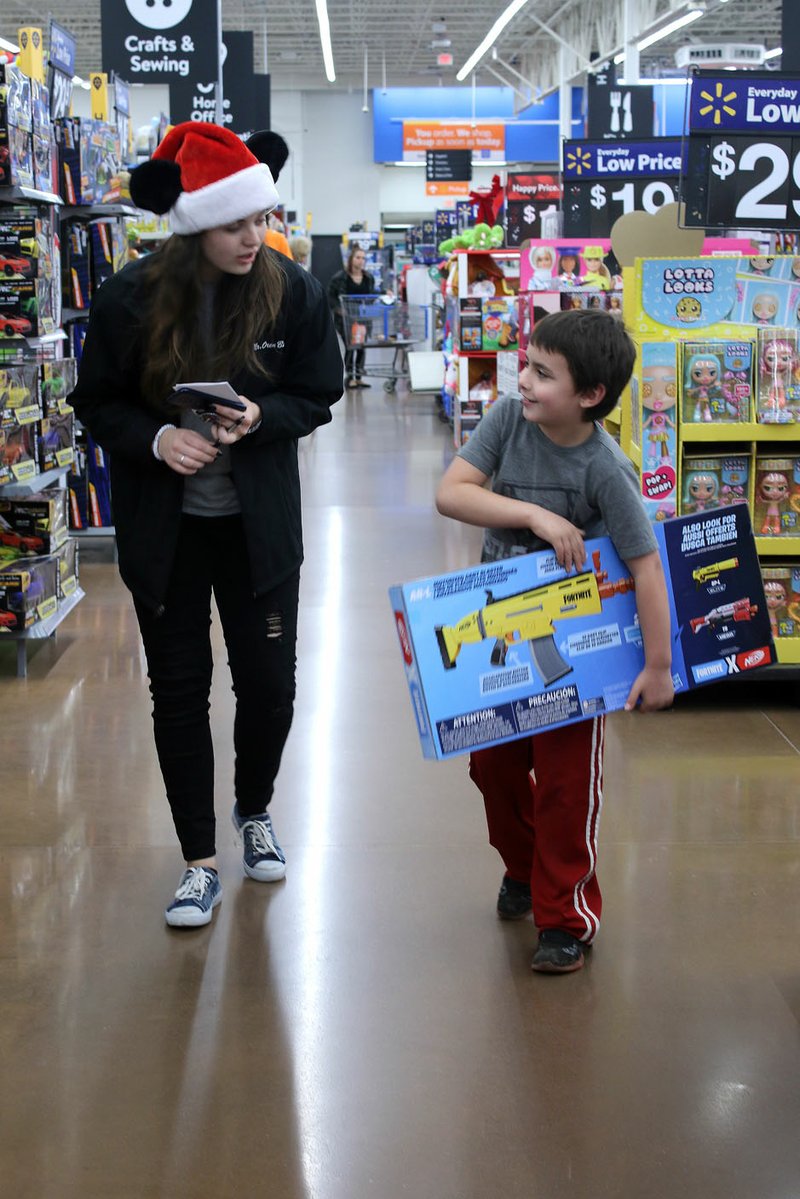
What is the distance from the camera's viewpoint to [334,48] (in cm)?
2991

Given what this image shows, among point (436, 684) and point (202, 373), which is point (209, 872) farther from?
point (202, 373)

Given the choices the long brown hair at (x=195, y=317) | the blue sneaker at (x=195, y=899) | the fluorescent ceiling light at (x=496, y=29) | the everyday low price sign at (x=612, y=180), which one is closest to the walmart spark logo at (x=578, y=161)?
the everyday low price sign at (x=612, y=180)

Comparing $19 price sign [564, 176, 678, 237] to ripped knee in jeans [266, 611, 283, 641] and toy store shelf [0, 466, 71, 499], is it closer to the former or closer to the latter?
toy store shelf [0, 466, 71, 499]

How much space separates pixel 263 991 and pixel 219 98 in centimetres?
817

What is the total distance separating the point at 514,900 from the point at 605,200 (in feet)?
18.4

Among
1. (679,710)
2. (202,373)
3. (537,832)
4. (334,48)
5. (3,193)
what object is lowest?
(679,710)

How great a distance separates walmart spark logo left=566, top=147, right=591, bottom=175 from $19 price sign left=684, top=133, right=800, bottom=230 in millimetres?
3232

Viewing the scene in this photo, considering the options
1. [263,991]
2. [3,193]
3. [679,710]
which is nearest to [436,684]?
[263,991]

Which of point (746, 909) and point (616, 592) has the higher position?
point (616, 592)

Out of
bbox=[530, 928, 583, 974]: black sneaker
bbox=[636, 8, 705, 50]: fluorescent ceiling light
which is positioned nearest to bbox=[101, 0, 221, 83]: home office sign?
bbox=[530, 928, 583, 974]: black sneaker

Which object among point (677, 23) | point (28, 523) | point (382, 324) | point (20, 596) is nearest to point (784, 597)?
point (20, 596)

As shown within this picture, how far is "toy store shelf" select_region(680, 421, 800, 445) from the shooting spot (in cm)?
425

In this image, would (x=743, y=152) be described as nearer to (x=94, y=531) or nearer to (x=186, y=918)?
(x=186, y=918)

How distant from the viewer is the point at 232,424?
8.48 ft
